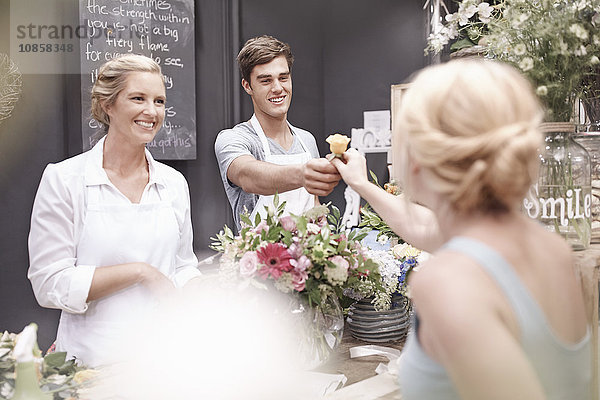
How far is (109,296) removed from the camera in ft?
6.46

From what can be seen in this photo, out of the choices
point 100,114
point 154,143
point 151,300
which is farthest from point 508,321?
point 154,143

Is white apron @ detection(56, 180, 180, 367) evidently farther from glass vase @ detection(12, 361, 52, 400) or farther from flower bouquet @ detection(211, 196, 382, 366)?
glass vase @ detection(12, 361, 52, 400)

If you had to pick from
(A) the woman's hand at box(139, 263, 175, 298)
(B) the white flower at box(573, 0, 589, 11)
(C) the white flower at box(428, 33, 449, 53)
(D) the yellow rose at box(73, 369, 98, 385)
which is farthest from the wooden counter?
(A) the woman's hand at box(139, 263, 175, 298)

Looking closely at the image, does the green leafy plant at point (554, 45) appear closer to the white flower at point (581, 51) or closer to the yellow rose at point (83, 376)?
the white flower at point (581, 51)

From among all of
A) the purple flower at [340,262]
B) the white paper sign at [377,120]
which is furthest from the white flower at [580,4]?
the white paper sign at [377,120]

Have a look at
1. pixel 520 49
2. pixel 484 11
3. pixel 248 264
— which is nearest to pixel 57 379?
pixel 248 264

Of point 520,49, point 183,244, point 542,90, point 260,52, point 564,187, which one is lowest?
point 183,244

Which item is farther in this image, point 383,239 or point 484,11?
point 383,239

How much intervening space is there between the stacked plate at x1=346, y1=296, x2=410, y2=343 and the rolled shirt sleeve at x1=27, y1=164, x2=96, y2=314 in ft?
2.78

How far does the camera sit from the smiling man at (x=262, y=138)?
7.78ft

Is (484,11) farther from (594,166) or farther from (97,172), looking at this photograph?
(97,172)

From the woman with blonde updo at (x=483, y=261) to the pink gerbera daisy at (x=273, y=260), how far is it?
1.91ft

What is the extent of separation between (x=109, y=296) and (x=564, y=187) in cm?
143

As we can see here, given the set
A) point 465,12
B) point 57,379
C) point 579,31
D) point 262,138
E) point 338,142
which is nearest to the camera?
point 57,379
